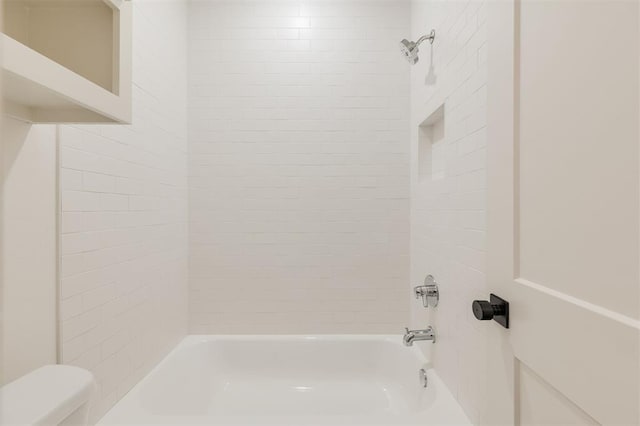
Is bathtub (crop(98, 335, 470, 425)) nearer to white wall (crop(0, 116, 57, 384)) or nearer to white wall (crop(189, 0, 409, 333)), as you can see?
white wall (crop(189, 0, 409, 333))

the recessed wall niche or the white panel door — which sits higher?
the recessed wall niche

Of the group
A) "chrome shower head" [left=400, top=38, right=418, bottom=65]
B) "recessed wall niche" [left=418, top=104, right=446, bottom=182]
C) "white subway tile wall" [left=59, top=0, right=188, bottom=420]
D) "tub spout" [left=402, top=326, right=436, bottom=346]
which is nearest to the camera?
"white subway tile wall" [left=59, top=0, right=188, bottom=420]

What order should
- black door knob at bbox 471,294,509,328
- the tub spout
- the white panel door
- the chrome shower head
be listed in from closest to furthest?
the white panel door
black door knob at bbox 471,294,509,328
the tub spout
the chrome shower head

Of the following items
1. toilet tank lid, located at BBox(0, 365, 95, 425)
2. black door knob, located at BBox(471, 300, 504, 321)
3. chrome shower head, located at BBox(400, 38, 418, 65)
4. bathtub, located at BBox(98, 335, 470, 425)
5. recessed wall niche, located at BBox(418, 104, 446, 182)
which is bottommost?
bathtub, located at BBox(98, 335, 470, 425)

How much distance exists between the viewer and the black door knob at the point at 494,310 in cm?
84

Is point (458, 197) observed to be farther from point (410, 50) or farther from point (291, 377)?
point (291, 377)

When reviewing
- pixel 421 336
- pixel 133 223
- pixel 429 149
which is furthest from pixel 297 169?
pixel 421 336

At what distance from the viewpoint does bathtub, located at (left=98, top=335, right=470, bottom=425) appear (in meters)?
1.85

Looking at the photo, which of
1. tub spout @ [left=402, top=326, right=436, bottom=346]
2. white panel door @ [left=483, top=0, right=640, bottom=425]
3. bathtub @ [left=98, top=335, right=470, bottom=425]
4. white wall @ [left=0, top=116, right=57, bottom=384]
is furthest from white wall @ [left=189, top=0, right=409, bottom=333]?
white panel door @ [left=483, top=0, right=640, bottom=425]

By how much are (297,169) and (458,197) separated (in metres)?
1.13

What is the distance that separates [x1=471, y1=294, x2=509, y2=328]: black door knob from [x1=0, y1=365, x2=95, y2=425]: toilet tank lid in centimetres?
95

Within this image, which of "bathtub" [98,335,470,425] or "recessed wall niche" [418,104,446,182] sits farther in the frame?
"recessed wall niche" [418,104,446,182]

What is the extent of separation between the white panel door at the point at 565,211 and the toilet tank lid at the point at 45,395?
977 mm

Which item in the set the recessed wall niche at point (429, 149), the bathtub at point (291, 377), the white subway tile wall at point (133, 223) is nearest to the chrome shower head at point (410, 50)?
the recessed wall niche at point (429, 149)
